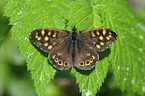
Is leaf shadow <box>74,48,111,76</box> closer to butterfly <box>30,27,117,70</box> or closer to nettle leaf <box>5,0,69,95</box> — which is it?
butterfly <box>30,27,117,70</box>

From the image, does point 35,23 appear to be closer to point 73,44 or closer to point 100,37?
point 73,44

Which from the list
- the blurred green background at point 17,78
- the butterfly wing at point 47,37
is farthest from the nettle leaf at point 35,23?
the blurred green background at point 17,78

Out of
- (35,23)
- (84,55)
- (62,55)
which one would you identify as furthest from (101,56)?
(35,23)

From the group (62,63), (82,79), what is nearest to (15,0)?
(62,63)

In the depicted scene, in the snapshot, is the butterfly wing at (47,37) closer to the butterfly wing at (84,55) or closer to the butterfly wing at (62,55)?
the butterfly wing at (62,55)

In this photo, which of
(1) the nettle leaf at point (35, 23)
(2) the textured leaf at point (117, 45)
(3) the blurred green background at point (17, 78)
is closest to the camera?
(1) the nettle leaf at point (35, 23)

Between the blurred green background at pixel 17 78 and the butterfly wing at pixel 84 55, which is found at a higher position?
the butterfly wing at pixel 84 55
